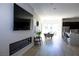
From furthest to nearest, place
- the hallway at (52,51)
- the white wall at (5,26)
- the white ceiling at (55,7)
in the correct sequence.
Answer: the white ceiling at (55,7) < the hallway at (52,51) < the white wall at (5,26)

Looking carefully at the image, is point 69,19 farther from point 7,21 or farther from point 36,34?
point 7,21

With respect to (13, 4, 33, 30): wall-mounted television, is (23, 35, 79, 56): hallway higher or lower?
lower

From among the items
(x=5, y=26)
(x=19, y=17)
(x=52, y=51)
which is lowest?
(x=52, y=51)

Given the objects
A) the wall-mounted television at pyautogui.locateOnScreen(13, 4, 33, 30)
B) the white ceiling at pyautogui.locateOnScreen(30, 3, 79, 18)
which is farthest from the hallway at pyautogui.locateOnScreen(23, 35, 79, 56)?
the white ceiling at pyautogui.locateOnScreen(30, 3, 79, 18)

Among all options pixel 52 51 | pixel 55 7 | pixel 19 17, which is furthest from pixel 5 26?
pixel 55 7

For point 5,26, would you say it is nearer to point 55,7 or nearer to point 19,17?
point 19,17

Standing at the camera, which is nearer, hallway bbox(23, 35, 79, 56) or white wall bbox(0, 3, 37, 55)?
white wall bbox(0, 3, 37, 55)

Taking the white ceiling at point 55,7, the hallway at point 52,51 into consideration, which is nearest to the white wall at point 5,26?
the hallway at point 52,51

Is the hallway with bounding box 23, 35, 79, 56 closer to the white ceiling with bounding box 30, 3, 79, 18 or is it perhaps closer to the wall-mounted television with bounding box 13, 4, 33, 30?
the wall-mounted television with bounding box 13, 4, 33, 30

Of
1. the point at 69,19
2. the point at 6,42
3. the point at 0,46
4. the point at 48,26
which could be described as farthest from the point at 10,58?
the point at 48,26

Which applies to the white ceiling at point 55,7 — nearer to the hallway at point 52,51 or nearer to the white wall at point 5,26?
the hallway at point 52,51

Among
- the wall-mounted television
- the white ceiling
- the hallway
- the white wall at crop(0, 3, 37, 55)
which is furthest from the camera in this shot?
the white ceiling

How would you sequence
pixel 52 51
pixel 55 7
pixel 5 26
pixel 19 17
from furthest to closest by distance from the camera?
pixel 55 7 → pixel 52 51 → pixel 19 17 → pixel 5 26

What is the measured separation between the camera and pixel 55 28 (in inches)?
572
